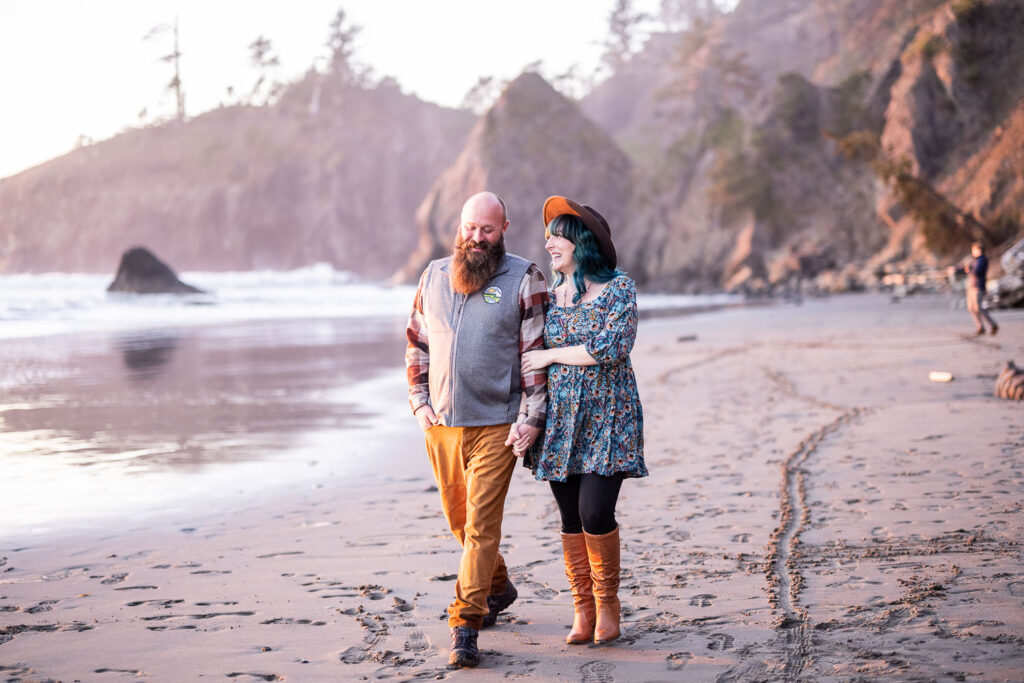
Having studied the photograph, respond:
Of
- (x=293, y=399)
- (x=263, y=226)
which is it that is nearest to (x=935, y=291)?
(x=293, y=399)

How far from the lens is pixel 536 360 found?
136 inches

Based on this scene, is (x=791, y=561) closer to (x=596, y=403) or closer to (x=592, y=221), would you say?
(x=596, y=403)

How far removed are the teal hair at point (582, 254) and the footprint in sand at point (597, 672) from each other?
133 centimetres

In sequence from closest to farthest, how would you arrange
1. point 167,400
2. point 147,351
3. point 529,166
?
point 167,400 → point 147,351 → point 529,166

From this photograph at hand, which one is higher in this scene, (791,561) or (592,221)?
(592,221)

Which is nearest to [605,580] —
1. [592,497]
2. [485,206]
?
[592,497]

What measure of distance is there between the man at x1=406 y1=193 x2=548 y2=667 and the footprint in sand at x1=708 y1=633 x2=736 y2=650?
0.84 meters

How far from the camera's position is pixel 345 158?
288 ft

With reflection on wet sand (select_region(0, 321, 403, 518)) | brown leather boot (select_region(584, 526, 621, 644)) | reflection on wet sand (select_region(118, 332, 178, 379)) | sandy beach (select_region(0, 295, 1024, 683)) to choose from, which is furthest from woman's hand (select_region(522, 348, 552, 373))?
reflection on wet sand (select_region(118, 332, 178, 379))

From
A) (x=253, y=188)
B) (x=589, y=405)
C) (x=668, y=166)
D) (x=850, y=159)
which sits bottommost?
(x=589, y=405)

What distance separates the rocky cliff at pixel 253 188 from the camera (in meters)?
84.3

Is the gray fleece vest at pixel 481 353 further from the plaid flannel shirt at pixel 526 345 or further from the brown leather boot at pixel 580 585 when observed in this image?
the brown leather boot at pixel 580 585

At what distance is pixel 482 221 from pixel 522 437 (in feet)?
2.77

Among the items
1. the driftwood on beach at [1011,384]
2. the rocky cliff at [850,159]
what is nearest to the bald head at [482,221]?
the driftwood on beach at [1011,384]
